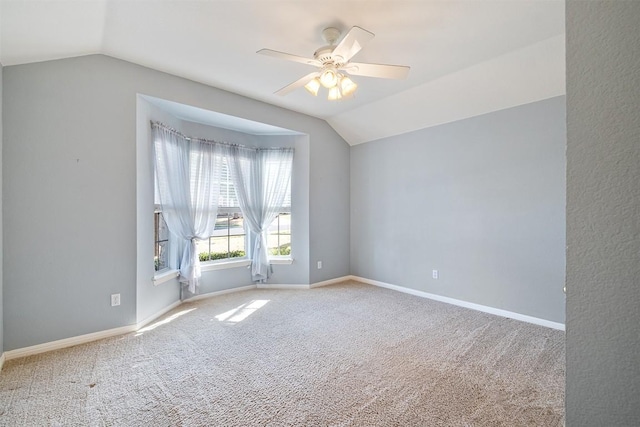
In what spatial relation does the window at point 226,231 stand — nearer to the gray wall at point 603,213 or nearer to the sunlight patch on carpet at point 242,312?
the sunlight patch on carpet at point 242,312

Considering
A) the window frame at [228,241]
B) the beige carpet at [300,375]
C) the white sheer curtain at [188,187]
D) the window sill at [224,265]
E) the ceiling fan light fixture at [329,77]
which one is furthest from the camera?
the window frame at [228,241]

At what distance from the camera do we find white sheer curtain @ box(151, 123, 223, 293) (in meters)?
3.46

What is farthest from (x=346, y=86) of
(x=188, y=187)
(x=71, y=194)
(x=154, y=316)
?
(x=154, y=316)

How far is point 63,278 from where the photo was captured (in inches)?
103

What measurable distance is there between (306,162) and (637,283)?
14.0 ft

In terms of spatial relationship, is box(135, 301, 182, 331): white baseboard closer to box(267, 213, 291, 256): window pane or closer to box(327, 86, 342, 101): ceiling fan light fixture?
box(267, 213, 291, 256): window pane

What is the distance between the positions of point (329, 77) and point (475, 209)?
2.52m

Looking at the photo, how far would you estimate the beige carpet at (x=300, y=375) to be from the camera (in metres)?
1.79

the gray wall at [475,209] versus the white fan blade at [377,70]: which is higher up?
the white fan blade at [377,70]

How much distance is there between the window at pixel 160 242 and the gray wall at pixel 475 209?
3.00 m

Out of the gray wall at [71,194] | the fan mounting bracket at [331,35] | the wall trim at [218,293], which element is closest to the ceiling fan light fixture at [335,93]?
the fan mounting bracket at [331,35]

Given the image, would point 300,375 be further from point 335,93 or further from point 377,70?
point 377,70

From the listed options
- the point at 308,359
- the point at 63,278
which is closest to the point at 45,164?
the point at 63,278

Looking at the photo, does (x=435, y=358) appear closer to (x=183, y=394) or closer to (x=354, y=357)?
(x=354, y=357)
